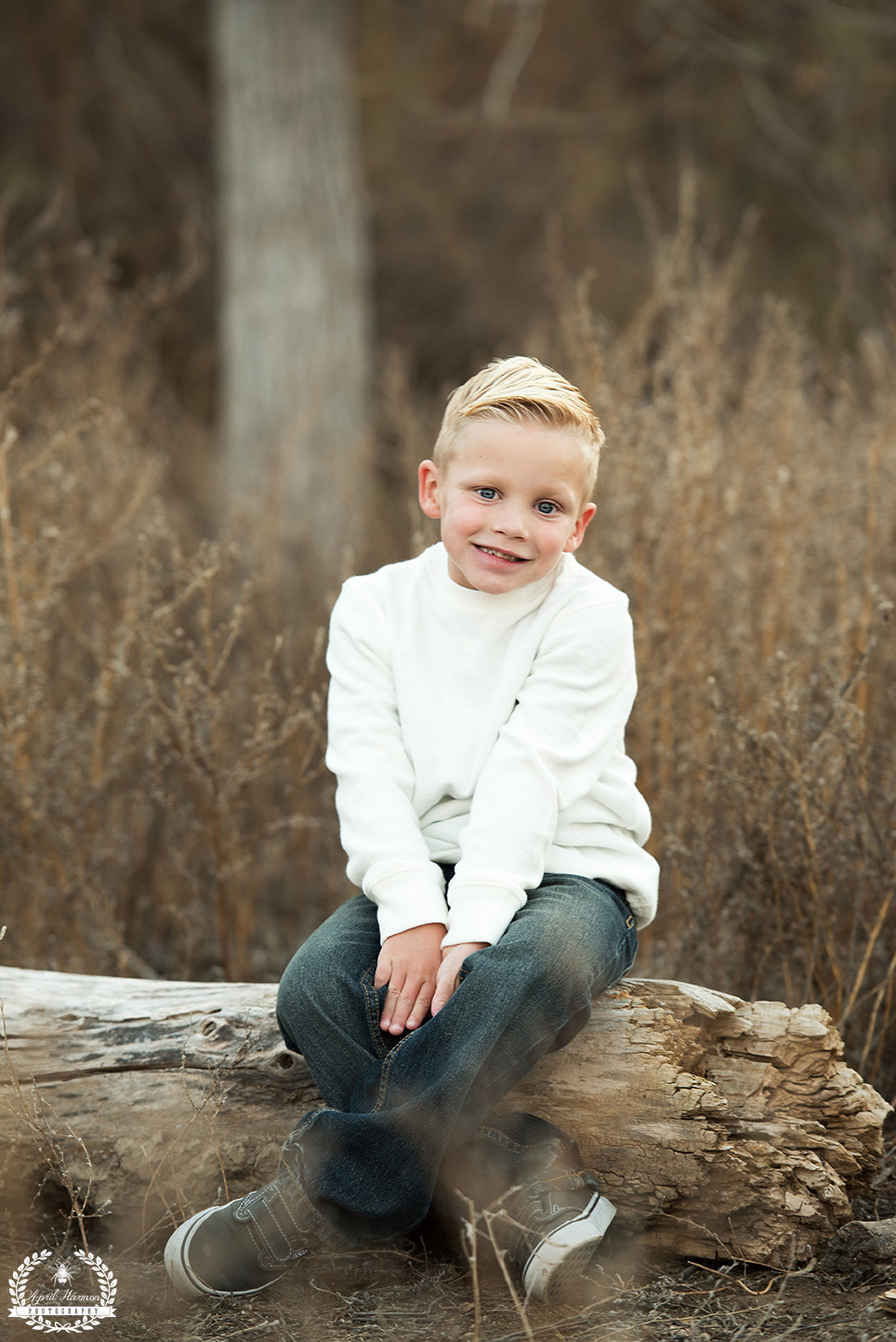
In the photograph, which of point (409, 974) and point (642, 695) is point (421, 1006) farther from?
point (642, 695)

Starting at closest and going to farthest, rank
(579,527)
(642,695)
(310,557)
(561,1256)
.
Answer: (561,1256)
(579,527)
(642,695)
(310,557)

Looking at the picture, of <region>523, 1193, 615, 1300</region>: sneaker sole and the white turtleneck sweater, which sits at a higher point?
the white turtleneck sweater

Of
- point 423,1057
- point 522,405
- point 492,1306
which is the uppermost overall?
point 522,405

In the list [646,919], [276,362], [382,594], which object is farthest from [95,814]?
[276,362]

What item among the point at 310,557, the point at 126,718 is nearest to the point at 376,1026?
the point at 126,718

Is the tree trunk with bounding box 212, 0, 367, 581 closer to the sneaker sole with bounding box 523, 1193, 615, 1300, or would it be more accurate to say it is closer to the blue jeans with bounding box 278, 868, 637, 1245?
the blue jeans with bounding box 278, 868, 637, 1245

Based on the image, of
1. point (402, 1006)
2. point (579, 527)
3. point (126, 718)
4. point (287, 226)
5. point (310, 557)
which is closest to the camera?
point (402, 1006)

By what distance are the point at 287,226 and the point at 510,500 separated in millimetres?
4629

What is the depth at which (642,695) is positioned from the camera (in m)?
2.90

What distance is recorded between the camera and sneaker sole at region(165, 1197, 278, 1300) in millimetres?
1788

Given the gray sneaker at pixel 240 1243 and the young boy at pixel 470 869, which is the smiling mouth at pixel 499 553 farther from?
the gray sneaker at pixel 240 1243

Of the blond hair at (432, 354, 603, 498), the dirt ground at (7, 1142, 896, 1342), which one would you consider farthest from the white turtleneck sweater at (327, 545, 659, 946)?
the dirt ground at (7, 1142, 896, 1342)

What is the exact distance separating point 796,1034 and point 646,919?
0.30 meters

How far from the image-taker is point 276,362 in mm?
5992
